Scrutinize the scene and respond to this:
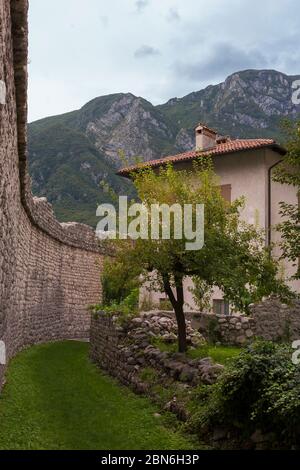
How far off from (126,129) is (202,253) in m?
93.9

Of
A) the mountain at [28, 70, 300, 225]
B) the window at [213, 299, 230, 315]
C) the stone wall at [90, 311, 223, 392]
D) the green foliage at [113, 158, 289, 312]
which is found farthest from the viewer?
the mountain at [28, 70, 300, 225]

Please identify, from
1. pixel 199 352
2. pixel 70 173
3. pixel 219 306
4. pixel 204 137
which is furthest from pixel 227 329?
pixel 70 173

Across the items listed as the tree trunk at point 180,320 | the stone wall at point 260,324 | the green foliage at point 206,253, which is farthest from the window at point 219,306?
the tree trunk at point 180,320

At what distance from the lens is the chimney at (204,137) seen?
83.0 ft

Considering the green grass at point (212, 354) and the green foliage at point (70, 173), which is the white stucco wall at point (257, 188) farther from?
the green foliage at point (70, 173)

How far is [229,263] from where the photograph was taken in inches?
441

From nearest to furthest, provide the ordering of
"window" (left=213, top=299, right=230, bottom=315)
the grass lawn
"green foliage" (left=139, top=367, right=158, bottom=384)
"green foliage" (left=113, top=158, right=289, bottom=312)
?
the grass lawn → "green foliage" (left=139, top=367, right=158, bottom=384) → "green foliage" (left=113, top=158, right=289, bottom=312) → "window" (left=213, top=299, right=230, bottom=315)

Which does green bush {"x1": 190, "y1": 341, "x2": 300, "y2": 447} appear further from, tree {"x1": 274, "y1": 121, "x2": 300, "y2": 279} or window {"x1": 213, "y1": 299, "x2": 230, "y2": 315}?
window {"x1": 213, "y1": 299, "x2": 230, "y2": 315}

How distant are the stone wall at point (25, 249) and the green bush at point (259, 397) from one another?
320 cm

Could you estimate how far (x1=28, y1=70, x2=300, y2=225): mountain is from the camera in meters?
68.8

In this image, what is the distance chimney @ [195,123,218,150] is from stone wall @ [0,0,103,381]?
6.36 m

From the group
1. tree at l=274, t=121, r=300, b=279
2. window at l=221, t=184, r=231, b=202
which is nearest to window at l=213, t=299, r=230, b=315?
window at l=221, t=184, r=231, b=202

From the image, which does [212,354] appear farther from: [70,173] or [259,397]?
[70,173]
